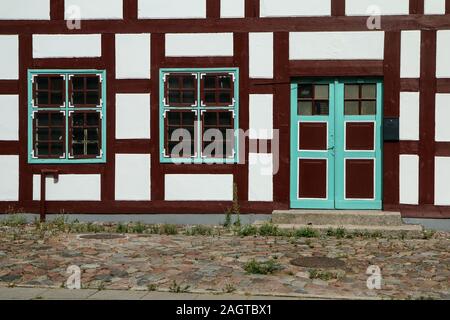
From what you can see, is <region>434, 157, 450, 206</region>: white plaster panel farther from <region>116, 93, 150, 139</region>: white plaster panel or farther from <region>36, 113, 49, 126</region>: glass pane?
<region>36, 113, 49, 126</region>: glass pane

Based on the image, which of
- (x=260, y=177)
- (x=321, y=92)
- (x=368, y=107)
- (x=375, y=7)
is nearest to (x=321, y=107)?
(x=321, y=92)

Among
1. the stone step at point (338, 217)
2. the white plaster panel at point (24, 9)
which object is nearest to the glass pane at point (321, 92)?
the stone step at point (338, 217)

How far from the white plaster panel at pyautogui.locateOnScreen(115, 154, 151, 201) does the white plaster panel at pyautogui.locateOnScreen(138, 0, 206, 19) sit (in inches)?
103

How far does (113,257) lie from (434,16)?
6.99 metres

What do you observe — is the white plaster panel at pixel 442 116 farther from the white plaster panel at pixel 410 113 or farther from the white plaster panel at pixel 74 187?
the white plaster panel at pixel 74 187

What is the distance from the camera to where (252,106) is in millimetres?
11227

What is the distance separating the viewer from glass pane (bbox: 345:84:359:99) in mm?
11188

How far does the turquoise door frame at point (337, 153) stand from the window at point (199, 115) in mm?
1115

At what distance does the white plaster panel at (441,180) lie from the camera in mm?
10859

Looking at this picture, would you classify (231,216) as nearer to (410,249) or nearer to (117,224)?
(117,224)

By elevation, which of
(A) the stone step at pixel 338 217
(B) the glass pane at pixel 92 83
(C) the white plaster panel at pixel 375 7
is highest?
(C) the white plaster panel at pixel 375 7

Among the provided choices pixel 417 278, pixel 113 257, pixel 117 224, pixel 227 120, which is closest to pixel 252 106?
pixel 227 120

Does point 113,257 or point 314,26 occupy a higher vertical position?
point 314,26

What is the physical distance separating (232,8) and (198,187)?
3.33 m
